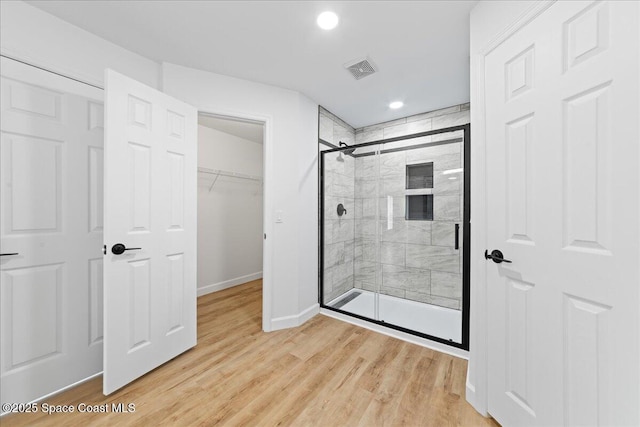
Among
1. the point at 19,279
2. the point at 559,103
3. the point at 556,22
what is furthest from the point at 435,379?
the point at 19,279

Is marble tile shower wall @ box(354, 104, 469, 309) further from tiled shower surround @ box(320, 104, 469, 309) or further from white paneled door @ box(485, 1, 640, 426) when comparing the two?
white paneled door @ box(485, 1, 640, 426)

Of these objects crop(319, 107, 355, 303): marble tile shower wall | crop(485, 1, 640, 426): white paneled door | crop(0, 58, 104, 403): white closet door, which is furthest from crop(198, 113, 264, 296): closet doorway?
crop(485, 1, 640, 426): white paneled door

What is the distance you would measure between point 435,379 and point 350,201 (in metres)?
2.25

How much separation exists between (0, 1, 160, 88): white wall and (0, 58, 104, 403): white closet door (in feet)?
0.25

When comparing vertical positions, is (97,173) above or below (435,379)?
above

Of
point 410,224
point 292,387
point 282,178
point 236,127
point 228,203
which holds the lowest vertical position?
point 292,387

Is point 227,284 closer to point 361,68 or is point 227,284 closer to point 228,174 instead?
point 228,174

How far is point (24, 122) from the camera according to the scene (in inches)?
58.4

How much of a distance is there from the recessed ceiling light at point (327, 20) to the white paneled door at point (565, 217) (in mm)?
998

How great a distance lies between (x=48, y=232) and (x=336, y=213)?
8.51 ft

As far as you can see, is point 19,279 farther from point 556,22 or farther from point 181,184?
point 556,22

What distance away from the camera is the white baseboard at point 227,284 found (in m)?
3.56

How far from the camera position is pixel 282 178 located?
2.55 m

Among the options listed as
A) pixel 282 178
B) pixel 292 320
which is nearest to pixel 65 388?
pixel 292 320
